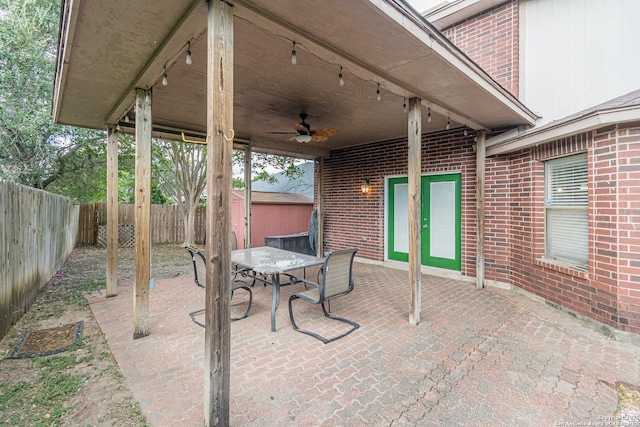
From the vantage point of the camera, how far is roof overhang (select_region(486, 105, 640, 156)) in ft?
9.34

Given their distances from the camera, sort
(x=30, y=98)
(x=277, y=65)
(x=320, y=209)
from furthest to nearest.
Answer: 1. (x=320, y=209)
2. (x=30, y=98)
3. (x=277, y=65)

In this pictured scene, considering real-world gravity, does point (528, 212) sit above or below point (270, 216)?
above

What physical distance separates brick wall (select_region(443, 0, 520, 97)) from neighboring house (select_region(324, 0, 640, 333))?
0.7 inches

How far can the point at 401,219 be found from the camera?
21.8ft

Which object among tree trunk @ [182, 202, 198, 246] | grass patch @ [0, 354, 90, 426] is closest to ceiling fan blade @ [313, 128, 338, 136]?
grass patch @ [0, 354, 90, 426]

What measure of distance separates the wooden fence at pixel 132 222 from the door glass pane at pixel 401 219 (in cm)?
753

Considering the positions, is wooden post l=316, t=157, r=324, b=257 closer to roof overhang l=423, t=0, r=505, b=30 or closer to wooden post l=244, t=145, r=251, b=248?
wooden post l=244, t=145, r=251, b=248

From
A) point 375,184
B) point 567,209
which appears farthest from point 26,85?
point 567,209

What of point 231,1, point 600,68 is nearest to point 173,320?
point 231,1

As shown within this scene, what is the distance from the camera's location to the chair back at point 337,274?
3164mm

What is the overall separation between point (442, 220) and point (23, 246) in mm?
6832

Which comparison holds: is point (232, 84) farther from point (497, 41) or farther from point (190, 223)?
point (190, 223)

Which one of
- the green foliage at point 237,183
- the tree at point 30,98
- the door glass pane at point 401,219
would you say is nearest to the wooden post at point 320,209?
the door glass pane at point 401,219

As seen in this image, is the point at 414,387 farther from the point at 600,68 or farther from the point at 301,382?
the point at 600,68
